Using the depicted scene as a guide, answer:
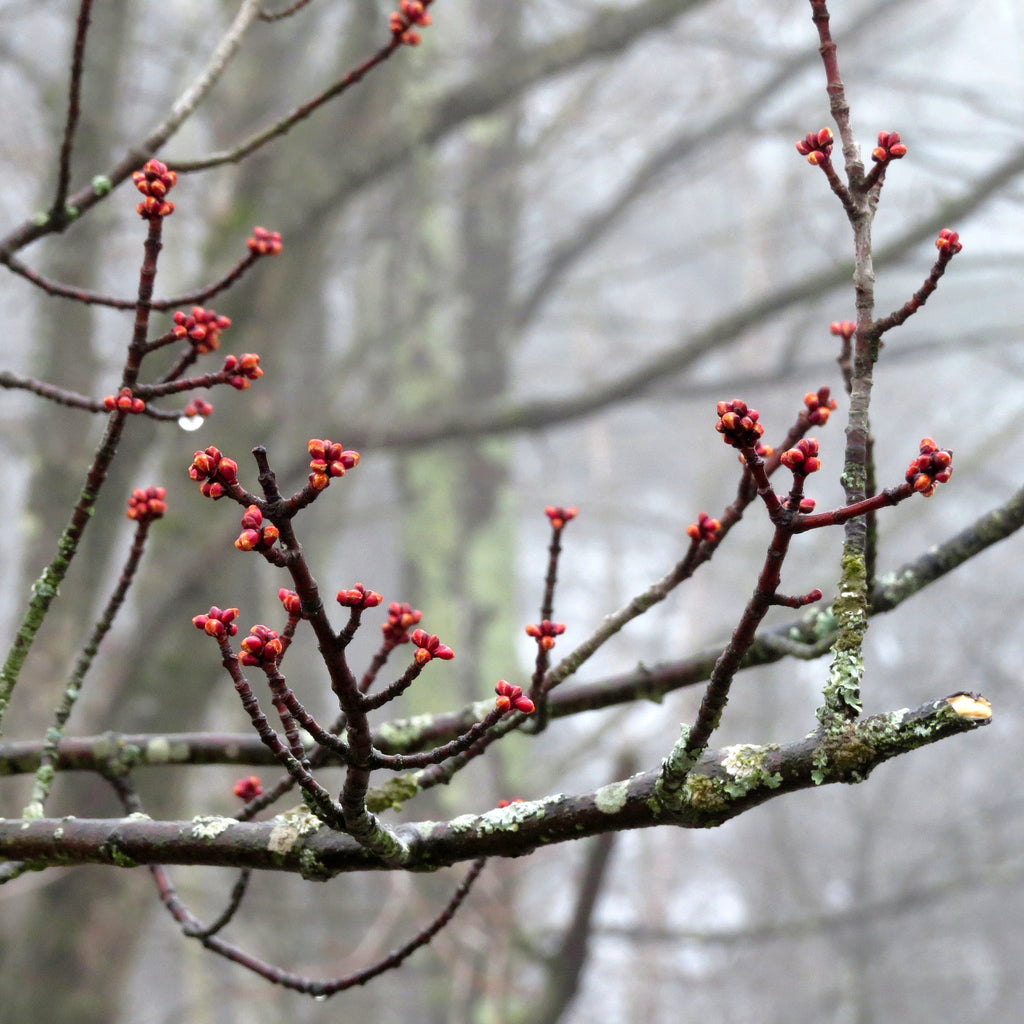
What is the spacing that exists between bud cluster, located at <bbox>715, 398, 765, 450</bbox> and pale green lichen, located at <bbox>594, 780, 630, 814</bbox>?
42cm

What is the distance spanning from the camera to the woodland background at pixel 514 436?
5164 mm

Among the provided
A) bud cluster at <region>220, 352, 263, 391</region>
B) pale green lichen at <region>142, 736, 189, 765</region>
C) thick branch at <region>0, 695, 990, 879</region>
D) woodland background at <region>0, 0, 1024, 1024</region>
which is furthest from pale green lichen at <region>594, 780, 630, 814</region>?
woodland background at <region>0, 0, 1024, 1024</region>

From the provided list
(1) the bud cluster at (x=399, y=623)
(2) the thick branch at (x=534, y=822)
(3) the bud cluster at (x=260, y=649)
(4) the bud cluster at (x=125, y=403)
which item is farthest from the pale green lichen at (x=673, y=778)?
(4) the bud cluster at (x=125, y=403)

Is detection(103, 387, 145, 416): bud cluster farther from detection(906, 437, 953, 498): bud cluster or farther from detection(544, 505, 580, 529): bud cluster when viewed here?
detection(906, 437, 953, 498): bud cluster

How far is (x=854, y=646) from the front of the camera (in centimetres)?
117

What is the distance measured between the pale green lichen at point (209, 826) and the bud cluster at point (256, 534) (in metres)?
0.51

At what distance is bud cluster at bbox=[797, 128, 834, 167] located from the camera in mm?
1271

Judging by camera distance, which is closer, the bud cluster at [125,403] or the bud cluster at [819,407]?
the bud cluster at [125,403]

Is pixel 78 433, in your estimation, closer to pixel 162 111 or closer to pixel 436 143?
pixel 436 143

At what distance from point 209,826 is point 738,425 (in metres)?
0.76

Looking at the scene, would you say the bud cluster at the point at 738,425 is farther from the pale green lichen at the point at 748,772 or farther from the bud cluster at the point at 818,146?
the bud cluster at the point at 818,146

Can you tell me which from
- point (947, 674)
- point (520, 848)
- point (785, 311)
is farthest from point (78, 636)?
point (947, 674)

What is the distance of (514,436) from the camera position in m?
6.41

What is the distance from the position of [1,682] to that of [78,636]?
12.7ft
